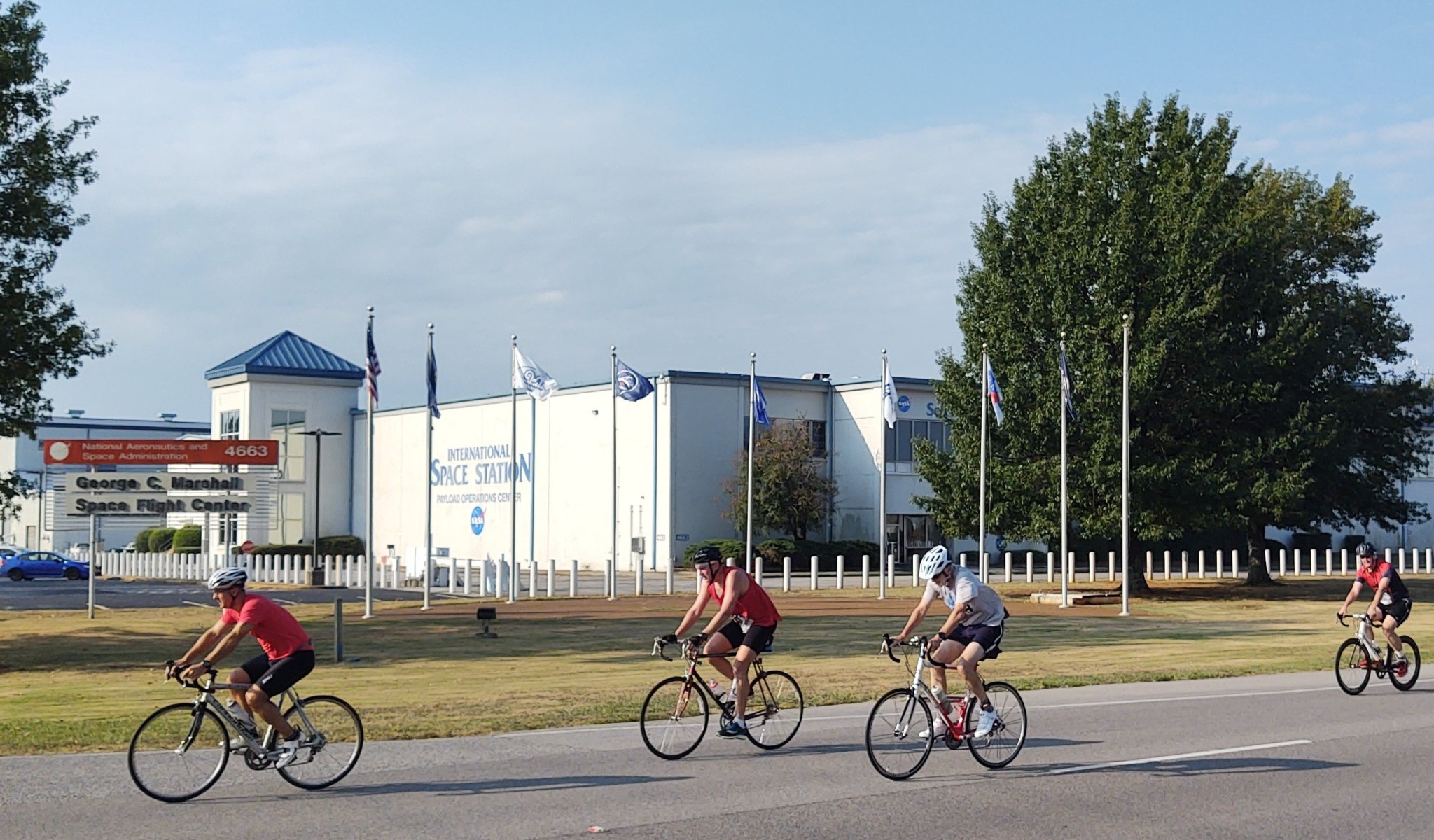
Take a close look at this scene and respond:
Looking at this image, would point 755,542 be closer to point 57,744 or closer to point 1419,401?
point 1419,401

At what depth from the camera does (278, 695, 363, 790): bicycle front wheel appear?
36.6 ft

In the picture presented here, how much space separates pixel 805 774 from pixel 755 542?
171 ft

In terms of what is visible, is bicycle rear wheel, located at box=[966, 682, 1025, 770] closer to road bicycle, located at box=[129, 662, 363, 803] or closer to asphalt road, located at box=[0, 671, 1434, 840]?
asphalt road, located at box=[0, 671, 1434, 840]

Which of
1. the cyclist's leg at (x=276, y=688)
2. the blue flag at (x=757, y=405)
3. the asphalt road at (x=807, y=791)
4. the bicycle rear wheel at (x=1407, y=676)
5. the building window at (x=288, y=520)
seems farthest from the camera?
the building window at (x=288, y=520)

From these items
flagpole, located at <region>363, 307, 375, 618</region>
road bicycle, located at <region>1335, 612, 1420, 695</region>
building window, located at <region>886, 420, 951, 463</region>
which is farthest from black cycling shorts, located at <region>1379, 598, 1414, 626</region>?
building window, located at <region>886, 420, 951, 463</region>

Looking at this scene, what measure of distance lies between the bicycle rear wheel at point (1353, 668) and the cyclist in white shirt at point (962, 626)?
781cm

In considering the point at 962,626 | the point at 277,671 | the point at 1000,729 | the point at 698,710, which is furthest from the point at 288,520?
the point at 1000,729

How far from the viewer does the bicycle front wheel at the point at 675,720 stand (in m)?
12.4

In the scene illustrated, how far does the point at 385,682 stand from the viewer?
21.6m

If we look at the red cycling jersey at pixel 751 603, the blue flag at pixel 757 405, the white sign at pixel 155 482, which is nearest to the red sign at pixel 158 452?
the white sign at pixel 155 482

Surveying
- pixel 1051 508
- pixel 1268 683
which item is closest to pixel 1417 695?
pixel 1268 683

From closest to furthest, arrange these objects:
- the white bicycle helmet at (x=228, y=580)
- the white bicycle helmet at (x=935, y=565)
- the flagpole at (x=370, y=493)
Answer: the white bicycle helmet at (x=228, y=580), the white bicycle helmet at (x=935, y=565), the flagpole at (x=370, y=493)

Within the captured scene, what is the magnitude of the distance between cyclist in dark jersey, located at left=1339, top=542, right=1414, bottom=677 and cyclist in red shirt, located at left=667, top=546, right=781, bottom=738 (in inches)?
335

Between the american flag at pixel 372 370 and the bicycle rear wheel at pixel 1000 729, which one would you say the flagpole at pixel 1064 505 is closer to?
the american flag at pixel 372 370
